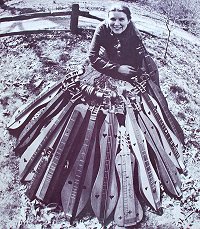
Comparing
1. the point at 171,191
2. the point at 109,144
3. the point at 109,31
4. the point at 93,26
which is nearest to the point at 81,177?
the point at 109,144

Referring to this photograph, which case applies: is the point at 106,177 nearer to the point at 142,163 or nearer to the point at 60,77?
Answer: the point at 142,163

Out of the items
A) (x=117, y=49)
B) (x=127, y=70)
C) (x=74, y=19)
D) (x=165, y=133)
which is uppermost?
(x=117, y=49)

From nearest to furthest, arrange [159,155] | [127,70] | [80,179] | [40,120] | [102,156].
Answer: [80,179], [102,156], [127,70], [159,155], [40,120]

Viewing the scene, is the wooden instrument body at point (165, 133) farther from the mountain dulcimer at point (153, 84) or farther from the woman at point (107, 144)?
the mountain dulcimer at point (153, 84)

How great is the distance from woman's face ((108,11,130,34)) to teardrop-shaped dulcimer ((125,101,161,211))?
66.9 inches

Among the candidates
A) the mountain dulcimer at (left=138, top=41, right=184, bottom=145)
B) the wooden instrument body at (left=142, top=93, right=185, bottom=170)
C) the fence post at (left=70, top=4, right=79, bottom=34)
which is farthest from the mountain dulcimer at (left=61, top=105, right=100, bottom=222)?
the fence post at (left=70, top=4, right=79, bottom=34)

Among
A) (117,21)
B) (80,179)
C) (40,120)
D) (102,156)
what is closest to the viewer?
(117,21)

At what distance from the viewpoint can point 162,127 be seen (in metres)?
7.71

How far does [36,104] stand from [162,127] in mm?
3287

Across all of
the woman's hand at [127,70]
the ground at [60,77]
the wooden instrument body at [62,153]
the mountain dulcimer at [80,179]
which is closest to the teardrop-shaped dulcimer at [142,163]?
the ground at [60,77]

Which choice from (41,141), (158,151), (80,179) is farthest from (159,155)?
(41,141)

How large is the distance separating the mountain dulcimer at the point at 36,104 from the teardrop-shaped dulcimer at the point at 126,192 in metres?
1.86

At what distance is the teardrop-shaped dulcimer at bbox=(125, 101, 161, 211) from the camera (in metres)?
7.04

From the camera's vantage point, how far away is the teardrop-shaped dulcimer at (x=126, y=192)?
22.1 feet
